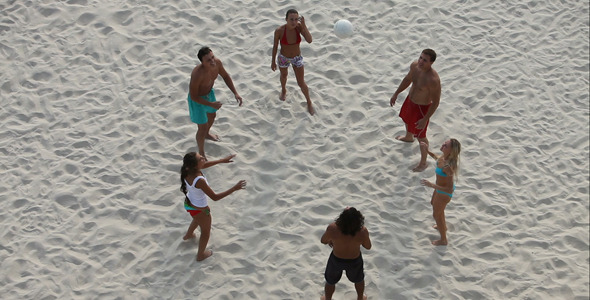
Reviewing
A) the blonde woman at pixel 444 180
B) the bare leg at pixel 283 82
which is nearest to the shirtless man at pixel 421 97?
the blonde woman at pixel 444 180

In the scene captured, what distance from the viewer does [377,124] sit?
7.40 meters

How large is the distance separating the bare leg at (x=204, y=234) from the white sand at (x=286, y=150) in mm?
109

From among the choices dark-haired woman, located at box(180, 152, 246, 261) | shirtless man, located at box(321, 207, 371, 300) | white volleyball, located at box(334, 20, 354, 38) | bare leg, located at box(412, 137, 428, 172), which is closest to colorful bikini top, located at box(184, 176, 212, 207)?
dark-haired woman, located at box(180, 152, 246, 261)

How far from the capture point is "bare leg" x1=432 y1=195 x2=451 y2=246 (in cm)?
585

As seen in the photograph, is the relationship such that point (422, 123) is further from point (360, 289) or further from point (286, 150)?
point (360, 289)

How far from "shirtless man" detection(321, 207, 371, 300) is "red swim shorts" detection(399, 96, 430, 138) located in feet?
6.08

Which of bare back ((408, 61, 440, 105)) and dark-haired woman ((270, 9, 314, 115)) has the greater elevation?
dark-haired woman ((270, 9, 314, 115))

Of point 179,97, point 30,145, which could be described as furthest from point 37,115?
point 179,97

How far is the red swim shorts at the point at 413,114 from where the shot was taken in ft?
21.3

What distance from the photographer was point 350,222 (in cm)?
488

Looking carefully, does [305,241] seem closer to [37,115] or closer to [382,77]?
[382,77]

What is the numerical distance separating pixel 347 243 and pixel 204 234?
1485mm

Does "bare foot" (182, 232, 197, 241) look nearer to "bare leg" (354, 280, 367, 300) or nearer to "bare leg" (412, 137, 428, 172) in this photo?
"bare leg" (354, 280, 367, 300)

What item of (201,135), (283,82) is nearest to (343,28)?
(283,82)
